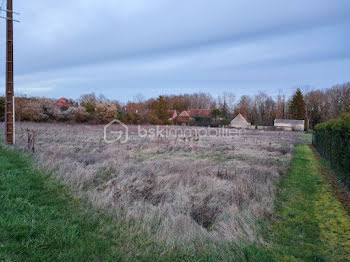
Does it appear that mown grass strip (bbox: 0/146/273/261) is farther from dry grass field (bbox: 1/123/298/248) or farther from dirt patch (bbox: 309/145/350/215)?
dirt patch (bbox: 309/145/350/215)

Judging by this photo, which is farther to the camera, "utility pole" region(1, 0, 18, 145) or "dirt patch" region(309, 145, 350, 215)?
"utility pole" region(1, 0, 18, 145)

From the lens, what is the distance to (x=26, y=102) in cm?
3253

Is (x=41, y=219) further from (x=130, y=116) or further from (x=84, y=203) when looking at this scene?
(x=130, y=116)

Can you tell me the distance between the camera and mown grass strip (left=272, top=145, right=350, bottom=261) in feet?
10.5

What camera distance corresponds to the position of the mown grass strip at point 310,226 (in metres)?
3.19

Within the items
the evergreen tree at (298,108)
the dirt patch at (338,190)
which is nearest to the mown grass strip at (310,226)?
the dirt patch at (338,190)

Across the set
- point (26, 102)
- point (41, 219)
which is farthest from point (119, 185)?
point (26, 102)

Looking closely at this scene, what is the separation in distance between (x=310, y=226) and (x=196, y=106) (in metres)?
73.9

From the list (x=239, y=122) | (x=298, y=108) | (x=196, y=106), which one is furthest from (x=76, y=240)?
(x=196, y=106)

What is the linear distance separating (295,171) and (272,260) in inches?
259

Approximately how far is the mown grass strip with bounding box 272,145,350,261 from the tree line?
18740 millimetres

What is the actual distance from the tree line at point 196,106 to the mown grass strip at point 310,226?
Result: 18.7m

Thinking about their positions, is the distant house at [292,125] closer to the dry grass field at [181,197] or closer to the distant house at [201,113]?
the distant house at [201,113]

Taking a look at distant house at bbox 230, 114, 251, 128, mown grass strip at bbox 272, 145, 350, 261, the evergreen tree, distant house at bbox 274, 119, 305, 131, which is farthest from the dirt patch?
the evergreen tree
